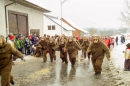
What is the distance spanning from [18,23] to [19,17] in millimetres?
547

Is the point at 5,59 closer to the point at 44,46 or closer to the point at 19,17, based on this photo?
the point at 44,46

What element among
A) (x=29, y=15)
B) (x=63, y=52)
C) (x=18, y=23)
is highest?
(x=29, y=15)

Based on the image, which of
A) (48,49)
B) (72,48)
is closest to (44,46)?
(48,49)

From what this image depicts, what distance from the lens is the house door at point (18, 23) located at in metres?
16.3

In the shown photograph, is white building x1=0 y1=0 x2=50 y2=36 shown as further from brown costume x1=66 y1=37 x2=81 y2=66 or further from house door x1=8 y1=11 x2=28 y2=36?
brown costume x1=66 y1=37 x2=81 y2=66

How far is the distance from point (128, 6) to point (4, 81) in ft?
54.0

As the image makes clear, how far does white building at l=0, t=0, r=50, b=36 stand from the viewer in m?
15.2

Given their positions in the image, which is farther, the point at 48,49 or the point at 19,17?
the point at 19,17

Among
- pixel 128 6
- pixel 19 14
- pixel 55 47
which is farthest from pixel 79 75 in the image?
pixel 128 6

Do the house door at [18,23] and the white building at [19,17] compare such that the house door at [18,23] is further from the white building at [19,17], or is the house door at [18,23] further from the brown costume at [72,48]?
the brown costume at [72,48]

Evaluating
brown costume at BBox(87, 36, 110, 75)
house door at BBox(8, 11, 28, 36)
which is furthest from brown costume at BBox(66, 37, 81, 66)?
house door at BBox(8, 11, 28, 36)

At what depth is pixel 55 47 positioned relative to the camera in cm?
1353

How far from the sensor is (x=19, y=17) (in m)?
17.9

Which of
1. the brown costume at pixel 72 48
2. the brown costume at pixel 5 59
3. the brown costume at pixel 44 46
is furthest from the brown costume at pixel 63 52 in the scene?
the brown costume at pixel 5 59
